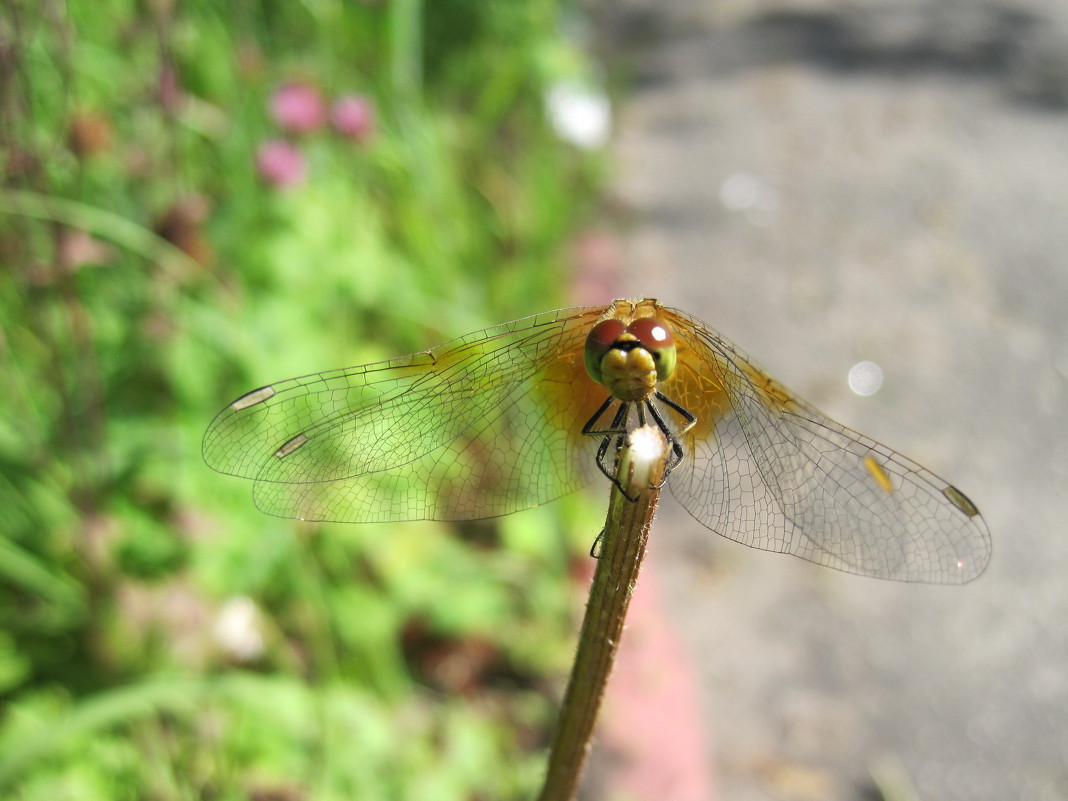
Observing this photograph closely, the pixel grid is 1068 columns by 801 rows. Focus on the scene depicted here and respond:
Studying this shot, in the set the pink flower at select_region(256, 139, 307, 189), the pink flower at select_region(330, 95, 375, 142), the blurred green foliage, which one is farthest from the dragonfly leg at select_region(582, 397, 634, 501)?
the pink flower at select_region(330, 95, 375, 142)

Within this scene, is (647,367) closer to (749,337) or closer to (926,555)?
(926,555)

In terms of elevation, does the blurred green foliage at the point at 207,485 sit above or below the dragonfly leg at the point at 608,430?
above

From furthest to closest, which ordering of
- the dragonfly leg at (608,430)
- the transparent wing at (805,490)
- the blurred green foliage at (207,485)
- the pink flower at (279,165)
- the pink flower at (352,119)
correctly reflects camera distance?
the pink flower at (352,119), the pink flower at (279,165), the blurred green foliage at (207,485), the transparent wing at (805,490), the dragonfly leg at (608,430)

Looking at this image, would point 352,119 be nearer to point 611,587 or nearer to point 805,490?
point 805,490

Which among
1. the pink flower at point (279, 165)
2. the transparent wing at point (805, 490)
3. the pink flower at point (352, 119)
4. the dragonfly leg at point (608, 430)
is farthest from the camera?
the pink flower at point (352, 119)

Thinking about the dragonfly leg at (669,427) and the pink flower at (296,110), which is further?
the pink flower at (296,110)

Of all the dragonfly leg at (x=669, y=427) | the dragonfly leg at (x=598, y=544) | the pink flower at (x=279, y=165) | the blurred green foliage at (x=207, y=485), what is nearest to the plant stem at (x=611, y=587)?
the dragonfly leg at (x=598, y=544)

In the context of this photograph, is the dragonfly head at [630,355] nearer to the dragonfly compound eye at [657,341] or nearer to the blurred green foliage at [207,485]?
the dragonfly compound eye at [657,341]
